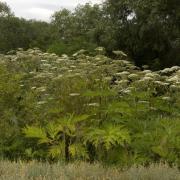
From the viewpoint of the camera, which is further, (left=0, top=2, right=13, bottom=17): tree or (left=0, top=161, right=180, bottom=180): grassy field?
(left=0, top=2, right=13, bottom=17): tree

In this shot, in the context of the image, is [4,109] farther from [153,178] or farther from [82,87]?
[153,178]

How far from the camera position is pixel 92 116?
7797mm

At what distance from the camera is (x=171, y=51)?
73.9 feet

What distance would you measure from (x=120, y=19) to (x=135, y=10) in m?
1.62

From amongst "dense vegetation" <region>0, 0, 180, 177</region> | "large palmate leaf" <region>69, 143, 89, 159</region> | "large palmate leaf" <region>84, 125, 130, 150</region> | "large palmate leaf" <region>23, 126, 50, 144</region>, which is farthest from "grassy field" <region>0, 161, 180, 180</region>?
"large palmate leaf" <region>23, 126, 50, 144</region>

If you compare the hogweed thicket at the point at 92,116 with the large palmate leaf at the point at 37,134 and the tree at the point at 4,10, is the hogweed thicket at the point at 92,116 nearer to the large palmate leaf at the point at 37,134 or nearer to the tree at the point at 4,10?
the large palmate leaf at the point at 37,134

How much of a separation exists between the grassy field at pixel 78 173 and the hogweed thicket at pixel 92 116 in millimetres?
1367

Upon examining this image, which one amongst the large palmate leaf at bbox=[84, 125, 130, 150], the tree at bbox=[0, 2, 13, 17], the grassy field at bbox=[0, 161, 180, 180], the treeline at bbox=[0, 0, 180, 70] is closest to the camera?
the grassy field at bbox=[0, 161, 180, 180]

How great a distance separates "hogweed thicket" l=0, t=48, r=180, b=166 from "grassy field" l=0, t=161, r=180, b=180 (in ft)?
4.48

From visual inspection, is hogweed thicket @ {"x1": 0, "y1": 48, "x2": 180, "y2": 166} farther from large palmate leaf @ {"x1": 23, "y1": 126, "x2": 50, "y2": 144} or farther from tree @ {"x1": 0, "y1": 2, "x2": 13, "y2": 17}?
tree @ {"x1": 0, "y1": 2, "x2": 13, "y2": 17}

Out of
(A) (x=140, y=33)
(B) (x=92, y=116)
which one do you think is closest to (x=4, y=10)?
(A) (x=140, y=33)

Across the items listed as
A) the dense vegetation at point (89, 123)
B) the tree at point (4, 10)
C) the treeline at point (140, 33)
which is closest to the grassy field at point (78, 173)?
the dense vegetation at point (89, 123)

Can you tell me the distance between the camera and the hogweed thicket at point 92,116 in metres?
7.18

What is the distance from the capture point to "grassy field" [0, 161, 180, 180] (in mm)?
5094
